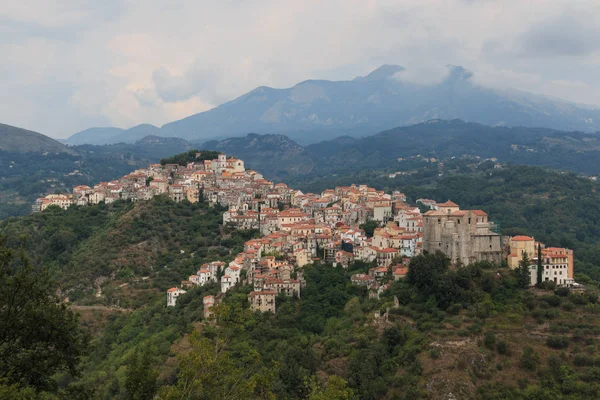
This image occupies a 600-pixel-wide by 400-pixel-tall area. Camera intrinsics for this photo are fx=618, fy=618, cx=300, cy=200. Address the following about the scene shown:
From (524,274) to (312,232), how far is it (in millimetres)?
17891

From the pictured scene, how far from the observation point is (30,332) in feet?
49.2

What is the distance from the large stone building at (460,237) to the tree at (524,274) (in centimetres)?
234

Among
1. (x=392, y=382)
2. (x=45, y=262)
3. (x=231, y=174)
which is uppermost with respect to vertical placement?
(x=231, y=174)

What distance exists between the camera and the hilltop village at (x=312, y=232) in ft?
125

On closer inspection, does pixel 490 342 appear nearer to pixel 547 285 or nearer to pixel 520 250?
pixel 547 285

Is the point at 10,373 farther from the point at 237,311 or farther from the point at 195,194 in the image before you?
the point at 195,194

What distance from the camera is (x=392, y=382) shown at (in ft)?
104

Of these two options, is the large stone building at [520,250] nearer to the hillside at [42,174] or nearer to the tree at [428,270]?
the tree at [428,270]

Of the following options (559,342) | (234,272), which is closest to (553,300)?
(559,342)

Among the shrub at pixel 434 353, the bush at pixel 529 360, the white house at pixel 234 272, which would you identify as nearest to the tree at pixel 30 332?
the shrub at pixel 434 353

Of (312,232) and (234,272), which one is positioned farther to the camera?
(312,232)

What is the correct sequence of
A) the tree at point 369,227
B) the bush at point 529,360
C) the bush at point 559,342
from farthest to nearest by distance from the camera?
the tree at point 369,227 < the bush at point 559,342 < the bush at point 529,360

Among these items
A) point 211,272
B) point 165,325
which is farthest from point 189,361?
point 211,272

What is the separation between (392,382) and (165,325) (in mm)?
17021
